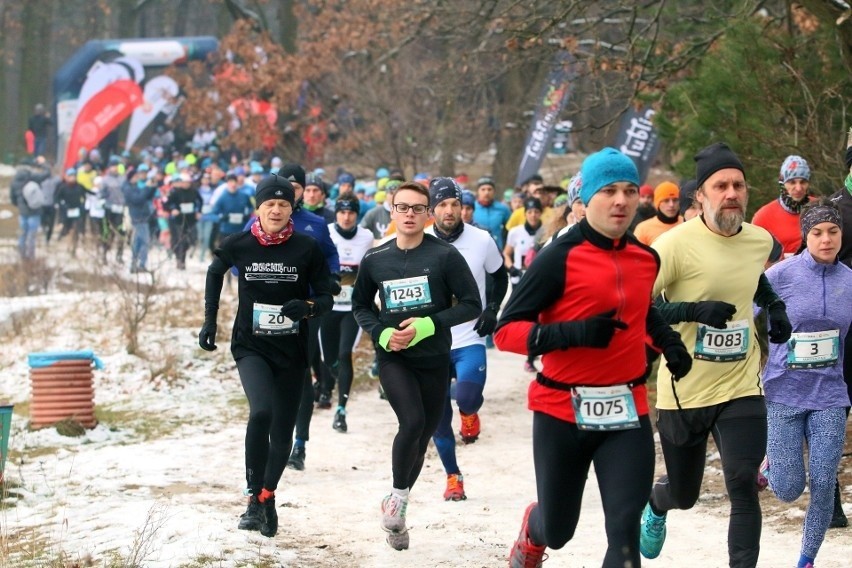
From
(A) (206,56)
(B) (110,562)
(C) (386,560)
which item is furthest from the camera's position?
(A) (206,56)

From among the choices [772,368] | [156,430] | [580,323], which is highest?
[580,323]

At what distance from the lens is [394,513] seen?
7.25 m

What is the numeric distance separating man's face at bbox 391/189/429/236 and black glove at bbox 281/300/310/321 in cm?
70

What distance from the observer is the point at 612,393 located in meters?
5.07

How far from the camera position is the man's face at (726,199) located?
230 inches

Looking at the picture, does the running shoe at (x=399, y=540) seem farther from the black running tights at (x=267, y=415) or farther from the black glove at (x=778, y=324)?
the black glove at (x=778, y=324)

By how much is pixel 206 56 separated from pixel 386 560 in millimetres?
31331

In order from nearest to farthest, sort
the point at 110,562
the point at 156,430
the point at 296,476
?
the point at 110,562
the point at 296,476
the point at 156,430

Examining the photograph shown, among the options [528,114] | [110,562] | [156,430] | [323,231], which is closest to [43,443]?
[156,430]

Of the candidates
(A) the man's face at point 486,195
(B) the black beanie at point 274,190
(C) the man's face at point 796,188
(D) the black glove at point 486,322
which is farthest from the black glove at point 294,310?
(A) the man's face at point 486,195

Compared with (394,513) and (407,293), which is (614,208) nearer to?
(407,293)

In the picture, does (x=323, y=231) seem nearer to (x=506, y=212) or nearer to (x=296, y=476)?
(x=296, y=476)

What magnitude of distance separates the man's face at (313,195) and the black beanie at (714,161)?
5.68m

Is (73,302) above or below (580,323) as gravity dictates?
below
